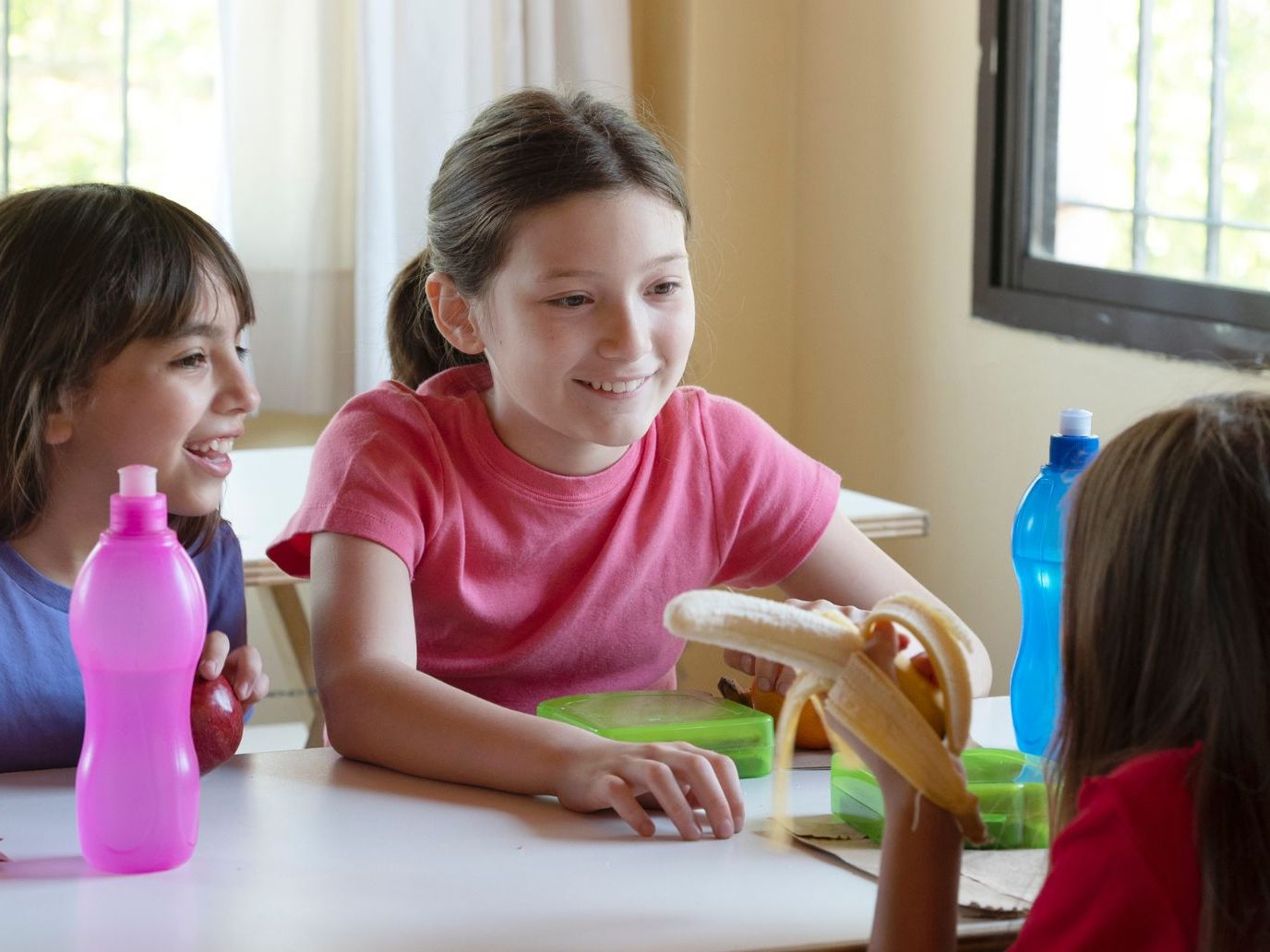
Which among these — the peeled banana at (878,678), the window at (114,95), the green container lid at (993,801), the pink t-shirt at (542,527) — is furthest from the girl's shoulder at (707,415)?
the window at (114,95)

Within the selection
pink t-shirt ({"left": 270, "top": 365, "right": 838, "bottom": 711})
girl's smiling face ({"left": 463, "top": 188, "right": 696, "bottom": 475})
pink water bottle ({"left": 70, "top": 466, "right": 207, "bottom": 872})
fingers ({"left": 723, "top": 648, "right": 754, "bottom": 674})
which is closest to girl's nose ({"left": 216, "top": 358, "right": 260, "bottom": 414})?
pink t-shirt ({"left": 270, "top": 365, "right": 838, "bottom": 711})

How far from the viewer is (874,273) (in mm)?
2910

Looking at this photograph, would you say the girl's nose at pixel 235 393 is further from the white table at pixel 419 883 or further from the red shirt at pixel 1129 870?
the red shirt at pixel 1129 870

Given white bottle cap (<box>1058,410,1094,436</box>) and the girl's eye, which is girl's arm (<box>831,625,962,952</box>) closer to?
white bottle cap (<box>1058,410,1094,436</box>)

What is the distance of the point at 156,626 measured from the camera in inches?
39.4

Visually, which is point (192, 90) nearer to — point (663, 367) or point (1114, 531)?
point (663, 367)

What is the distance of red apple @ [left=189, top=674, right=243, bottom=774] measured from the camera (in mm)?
1169

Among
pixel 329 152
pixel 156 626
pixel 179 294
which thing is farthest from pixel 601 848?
pixel 329 152

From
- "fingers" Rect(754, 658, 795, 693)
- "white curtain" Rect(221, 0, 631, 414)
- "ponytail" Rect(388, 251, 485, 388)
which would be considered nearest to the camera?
"fingers" Rect(754, 658, 795, 693)

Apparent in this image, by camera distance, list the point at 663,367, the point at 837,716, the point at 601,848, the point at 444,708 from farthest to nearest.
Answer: the point at 663,367 < the point at 444,708 < the point at 601,848 < the point at 837,716

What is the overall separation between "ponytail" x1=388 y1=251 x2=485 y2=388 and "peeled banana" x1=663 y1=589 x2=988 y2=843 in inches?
30.0

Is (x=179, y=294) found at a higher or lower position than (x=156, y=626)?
higher

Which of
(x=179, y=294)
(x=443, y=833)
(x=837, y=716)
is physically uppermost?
(x=179, y=294)

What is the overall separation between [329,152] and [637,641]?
5.71ft
